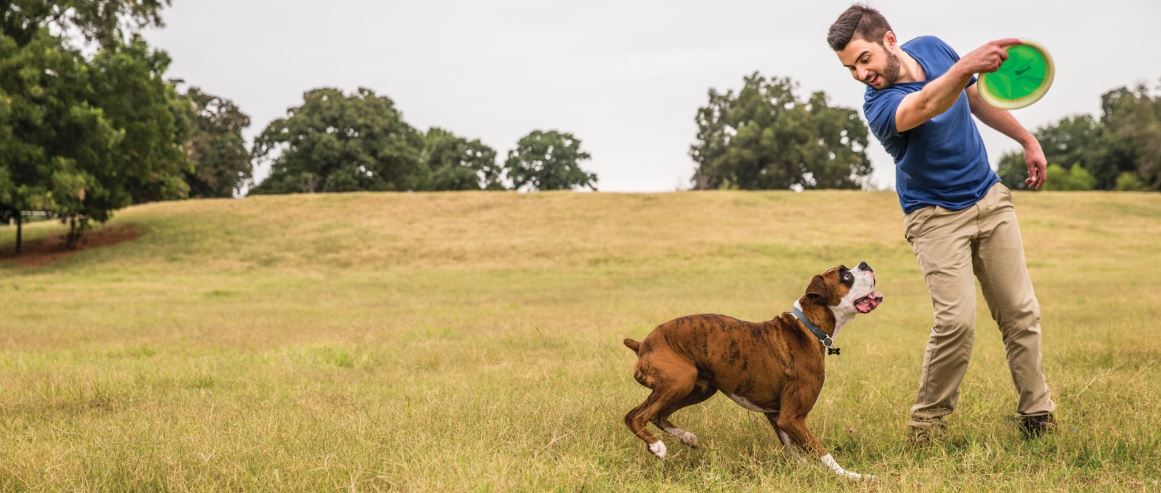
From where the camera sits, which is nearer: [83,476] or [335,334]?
[83,476]

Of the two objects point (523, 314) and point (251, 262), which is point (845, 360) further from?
point (251, 262)

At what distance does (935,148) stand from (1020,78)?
58 cm

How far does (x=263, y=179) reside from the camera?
240ft

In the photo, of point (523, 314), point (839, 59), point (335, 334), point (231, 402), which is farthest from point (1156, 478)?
point (523, 314)

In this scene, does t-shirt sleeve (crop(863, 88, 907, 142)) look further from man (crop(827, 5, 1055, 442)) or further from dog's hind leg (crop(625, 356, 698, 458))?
dog's hind leg (crop(625, 356, 698, 458))

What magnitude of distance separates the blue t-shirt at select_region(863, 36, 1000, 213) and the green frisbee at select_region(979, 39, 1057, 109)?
16 centimetres

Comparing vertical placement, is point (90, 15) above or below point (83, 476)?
above

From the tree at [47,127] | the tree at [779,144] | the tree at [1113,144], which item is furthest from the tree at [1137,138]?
the tree at [47,127]

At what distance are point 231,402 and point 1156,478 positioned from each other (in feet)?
20.5

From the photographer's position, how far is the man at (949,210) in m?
4.98

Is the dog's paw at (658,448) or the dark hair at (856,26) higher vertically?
the dark hair at (856,26)

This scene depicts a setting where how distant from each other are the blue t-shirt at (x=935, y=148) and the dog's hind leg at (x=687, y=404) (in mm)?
1756

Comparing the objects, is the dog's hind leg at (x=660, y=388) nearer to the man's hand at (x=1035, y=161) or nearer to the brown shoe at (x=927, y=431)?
the brown shoe at (x=927, y=431)

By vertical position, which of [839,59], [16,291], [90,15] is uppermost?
[90,15]
